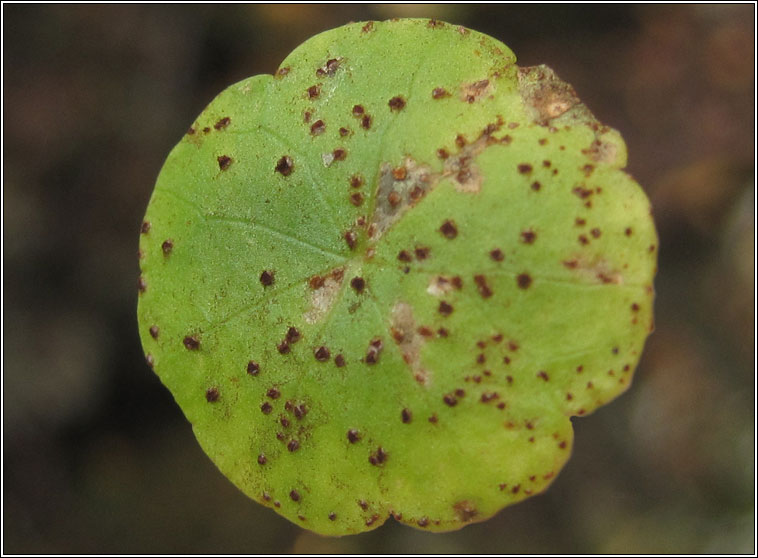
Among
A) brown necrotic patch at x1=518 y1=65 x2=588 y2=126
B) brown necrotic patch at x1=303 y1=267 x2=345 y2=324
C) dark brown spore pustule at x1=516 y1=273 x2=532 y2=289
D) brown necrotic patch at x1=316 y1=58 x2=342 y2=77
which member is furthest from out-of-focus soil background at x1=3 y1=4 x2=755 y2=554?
dark brown spore pustule at x1=516 y1=273 x2=532 y2=289

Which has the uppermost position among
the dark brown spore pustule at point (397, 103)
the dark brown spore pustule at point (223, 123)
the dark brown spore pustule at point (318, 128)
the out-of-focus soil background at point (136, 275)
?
the dark brown spore pustule at point (397, 103)

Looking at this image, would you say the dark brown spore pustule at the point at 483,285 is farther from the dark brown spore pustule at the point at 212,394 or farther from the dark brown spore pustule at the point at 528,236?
the dark brown spore pustule at the point at 212,394

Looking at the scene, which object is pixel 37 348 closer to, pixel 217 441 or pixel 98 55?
pixel 98 55

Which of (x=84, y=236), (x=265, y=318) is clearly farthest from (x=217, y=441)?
(x=84, y=236)

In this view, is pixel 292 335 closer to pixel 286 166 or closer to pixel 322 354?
pixel 322 354

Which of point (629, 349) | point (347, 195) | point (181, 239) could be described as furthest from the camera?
point (181, 239)

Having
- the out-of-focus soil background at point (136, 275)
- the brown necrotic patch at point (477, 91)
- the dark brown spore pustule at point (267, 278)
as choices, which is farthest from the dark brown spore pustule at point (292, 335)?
the out-of-focus soil background at point (136, 275)

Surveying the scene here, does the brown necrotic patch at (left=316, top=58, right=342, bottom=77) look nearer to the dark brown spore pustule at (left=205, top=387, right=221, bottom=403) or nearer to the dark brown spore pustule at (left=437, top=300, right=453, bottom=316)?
the dark brown spore pustule at (left=437, top=300, right=453, bottom=316)

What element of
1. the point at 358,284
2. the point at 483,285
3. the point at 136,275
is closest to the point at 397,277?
the point at 358,284
